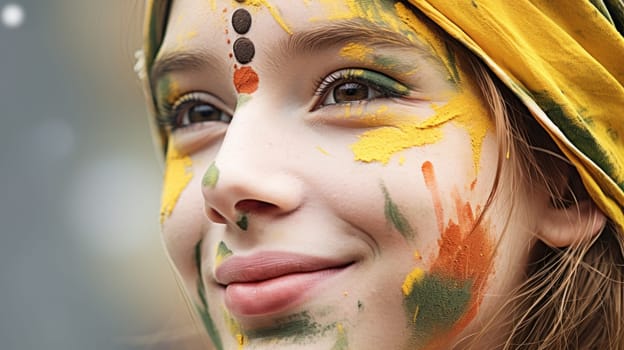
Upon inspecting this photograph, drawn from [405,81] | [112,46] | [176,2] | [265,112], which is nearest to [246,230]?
[265,112]

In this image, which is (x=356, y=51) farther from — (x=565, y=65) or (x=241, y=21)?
(x=565, y=65)

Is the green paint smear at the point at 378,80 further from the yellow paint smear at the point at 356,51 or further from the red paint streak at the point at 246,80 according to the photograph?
the red paint streak at the point at 246,80

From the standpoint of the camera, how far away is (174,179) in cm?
125

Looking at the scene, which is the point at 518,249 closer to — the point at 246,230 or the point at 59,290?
the point at 246,230

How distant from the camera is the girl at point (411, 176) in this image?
105 cm

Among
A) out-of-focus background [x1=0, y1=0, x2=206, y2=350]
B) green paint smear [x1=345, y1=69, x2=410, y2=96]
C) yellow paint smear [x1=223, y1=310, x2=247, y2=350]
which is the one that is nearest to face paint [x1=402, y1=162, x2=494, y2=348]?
green paint smear [x1=345, y1=69, x2=410, y2=96]

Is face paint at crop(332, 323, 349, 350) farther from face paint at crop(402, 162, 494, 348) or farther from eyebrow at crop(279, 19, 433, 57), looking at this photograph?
eyebrow at crop(279, 19, 433, 57)

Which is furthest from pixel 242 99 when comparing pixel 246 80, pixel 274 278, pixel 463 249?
pixel 463 249

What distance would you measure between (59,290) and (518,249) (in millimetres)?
1713

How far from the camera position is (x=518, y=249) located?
3.68ft

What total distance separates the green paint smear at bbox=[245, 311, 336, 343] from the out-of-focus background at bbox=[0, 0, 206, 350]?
136 cm

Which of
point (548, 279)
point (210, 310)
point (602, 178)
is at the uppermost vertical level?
point (602, 178)

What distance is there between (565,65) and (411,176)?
0.26m

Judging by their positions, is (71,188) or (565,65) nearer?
(565,65)
